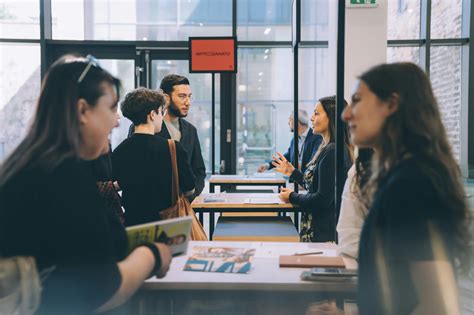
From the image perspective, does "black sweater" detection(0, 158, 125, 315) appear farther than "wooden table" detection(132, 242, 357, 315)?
No

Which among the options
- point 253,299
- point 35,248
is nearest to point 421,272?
point 253,299

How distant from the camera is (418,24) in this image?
238 inches

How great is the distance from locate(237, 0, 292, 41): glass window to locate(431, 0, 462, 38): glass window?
1.67m

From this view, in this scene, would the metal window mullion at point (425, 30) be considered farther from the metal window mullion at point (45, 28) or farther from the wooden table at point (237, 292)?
the wooden table at point (237, 292)

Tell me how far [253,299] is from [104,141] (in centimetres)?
69

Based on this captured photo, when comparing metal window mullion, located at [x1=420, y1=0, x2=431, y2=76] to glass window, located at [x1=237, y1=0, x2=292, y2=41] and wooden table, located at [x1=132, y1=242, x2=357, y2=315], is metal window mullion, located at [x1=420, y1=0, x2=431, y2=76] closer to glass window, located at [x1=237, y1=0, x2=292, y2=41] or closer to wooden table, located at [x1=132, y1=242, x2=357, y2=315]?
glass window, located at [x1=237, y1=0, x2=292, y2=41]

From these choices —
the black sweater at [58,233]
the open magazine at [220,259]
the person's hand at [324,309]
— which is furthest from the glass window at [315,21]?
the black sweater at [58,233]

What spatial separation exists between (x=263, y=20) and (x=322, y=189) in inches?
162

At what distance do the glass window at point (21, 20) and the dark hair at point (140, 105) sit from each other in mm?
4502

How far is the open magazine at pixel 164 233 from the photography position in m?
1.26

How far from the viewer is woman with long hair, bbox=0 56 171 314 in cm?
98

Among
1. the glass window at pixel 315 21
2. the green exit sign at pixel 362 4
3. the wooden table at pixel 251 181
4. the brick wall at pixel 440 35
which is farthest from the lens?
the brick wall at pixel 440 35

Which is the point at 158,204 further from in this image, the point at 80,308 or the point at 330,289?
the point at 80,308

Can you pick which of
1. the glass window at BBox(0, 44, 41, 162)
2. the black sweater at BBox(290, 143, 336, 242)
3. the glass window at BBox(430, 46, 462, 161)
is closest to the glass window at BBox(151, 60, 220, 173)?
the glass window at BBox(0, 44, 41, 162)
